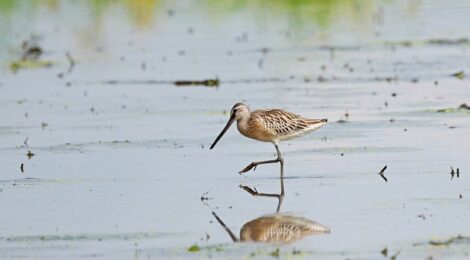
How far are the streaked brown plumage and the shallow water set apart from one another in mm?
152

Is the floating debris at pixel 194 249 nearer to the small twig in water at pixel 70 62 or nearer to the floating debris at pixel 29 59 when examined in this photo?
the small twig in water at pixel 70 62

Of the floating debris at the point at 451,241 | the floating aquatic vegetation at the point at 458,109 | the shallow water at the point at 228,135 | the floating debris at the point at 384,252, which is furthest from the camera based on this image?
the floating aquatic vegetation at the point at 458,109

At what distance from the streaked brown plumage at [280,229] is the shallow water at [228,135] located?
0.50 feet

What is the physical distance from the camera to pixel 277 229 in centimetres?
1169

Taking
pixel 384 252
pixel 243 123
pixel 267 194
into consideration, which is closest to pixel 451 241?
pixel 384 252

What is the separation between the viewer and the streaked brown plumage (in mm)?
11357

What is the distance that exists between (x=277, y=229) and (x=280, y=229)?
0.03 metres

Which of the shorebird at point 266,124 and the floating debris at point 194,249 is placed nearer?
the floating debris at point 194,249

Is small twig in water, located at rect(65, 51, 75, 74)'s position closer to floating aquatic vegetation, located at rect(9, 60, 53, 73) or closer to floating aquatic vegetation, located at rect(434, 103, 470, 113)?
floating aquatic vegetation, located at rect(9, 60, 53, 73)

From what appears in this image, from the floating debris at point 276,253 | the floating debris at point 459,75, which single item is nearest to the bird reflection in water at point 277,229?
the floating debris at point 276,253

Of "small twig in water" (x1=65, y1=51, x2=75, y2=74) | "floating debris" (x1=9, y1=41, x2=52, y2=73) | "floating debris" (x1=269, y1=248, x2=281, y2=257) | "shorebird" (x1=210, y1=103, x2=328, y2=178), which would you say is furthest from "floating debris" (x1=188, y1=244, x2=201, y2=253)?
"floating debris" (x1=9, y1=41, x2=52, y2=73)

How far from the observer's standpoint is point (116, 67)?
25125 millimetres

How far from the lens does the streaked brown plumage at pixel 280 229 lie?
11.4 meters

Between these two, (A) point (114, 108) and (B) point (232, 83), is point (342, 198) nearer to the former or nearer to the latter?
(A) point (114, 108)
